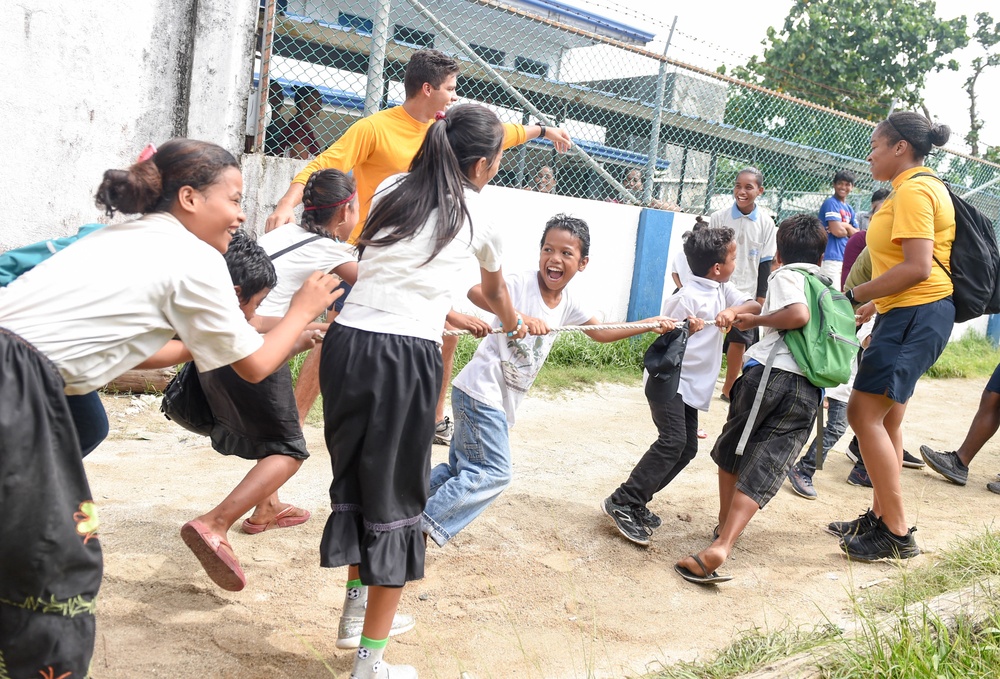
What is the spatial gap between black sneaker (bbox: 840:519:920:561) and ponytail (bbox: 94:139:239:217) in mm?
3100

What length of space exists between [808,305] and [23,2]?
4460 mm

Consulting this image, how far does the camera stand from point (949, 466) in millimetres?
5223

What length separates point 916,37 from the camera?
17.2 m

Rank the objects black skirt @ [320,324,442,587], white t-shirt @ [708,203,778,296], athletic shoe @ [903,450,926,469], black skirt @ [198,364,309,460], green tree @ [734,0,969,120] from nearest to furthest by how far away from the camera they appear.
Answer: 1. black skirt @ [320,324,442,587]
2. black skirt @ [198,364,309,460]
3. athletic shoe @ [903,450,926,469]
4. white t-shirt @ [708,203,778,296]
5. green tree @ [734,0,969,120]

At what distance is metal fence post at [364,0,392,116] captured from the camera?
586cm

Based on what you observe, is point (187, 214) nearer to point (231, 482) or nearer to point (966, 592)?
point (231, 482)

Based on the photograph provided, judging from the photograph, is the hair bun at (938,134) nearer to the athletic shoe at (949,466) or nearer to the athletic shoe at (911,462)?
the athletic shoe at (949,466)

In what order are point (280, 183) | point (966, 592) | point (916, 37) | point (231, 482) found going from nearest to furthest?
point (966, 592), point (231, 482), point (280, 183), point (916, 37)

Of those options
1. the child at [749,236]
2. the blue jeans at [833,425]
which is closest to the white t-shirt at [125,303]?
the blue jeans at [833,425]

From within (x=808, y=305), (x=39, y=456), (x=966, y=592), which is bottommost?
(x=966, y=592)

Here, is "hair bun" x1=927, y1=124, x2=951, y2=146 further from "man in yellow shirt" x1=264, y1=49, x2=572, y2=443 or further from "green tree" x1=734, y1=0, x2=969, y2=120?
"green tree" x1=734, y1=0, x2=969, y2=120

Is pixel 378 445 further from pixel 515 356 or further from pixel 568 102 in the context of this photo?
pixel 568 102

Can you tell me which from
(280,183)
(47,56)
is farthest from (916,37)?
(47,56)

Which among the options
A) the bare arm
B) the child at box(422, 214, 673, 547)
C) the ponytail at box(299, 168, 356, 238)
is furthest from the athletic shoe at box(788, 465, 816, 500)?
the ponytail at box(299, 168, 356, 238)
